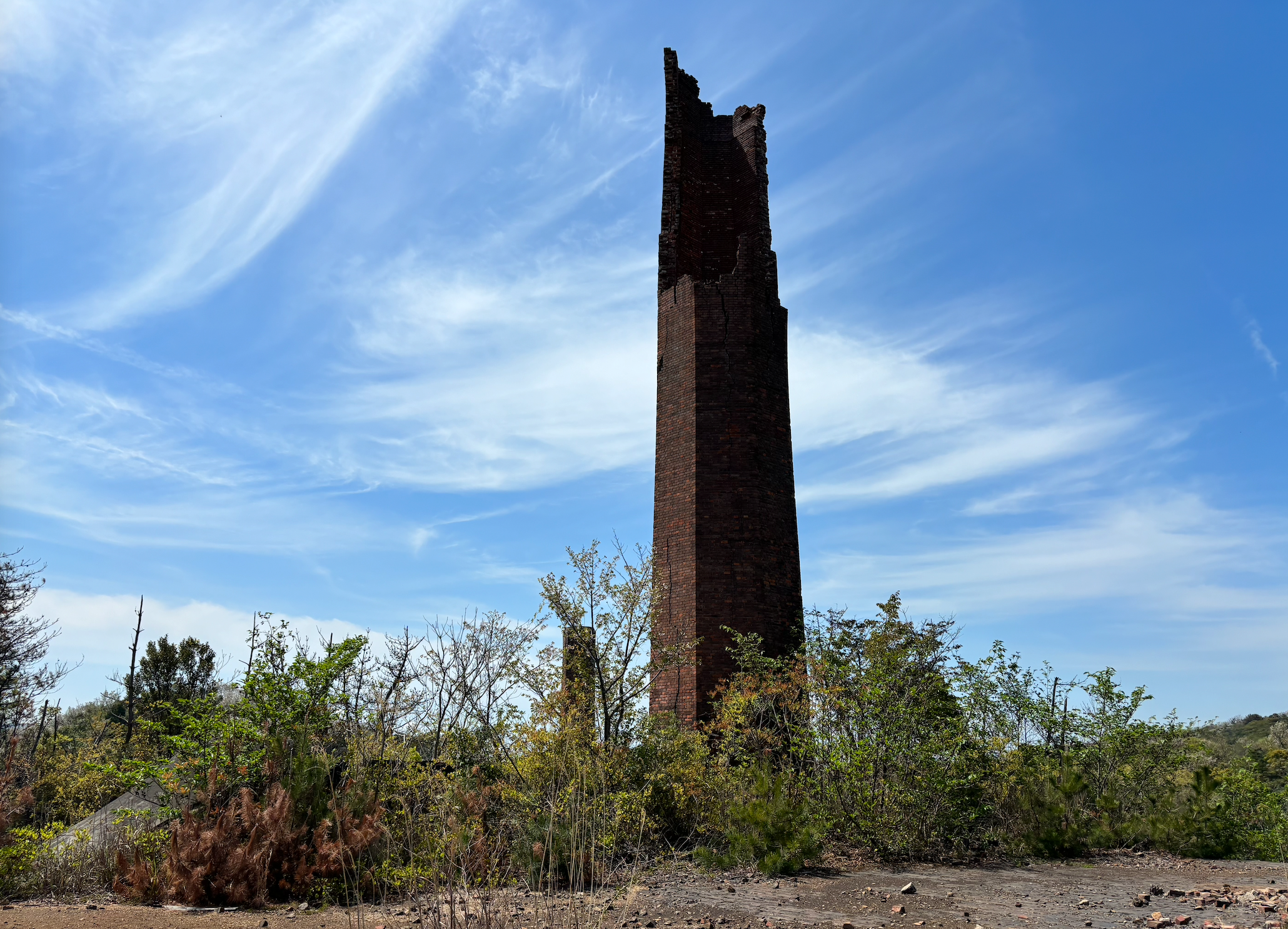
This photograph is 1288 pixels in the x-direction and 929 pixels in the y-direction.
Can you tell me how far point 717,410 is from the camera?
14914 mm

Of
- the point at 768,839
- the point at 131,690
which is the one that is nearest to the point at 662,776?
the point at 768,839

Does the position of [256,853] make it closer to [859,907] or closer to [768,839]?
[768,839]

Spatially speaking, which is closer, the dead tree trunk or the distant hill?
the dead tree trunk

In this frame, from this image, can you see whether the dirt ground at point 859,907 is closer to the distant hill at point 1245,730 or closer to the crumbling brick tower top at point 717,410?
the crumbling brick tower top at point 717,410

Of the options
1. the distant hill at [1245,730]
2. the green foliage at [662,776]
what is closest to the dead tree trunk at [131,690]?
the green foliage at [662,776]

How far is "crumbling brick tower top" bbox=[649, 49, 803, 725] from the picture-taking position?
1395 centimetres

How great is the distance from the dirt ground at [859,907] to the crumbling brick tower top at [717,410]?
4269mm

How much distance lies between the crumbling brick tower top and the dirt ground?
4.27m

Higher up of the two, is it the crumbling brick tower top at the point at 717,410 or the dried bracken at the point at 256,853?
the crumbling brick tower top at the point at 717,410

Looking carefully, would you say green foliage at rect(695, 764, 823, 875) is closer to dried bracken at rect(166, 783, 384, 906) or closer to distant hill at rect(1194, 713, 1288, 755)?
dried bracken at rect(166, 783, 384, 906)

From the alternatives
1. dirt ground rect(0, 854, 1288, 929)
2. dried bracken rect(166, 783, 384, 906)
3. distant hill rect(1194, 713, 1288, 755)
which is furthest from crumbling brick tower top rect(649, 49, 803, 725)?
distant hill rect(1194, 713, 1288, 755)

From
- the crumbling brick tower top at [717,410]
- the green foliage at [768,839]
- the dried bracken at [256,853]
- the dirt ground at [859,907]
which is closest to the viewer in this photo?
the dirt ground at [859,907]

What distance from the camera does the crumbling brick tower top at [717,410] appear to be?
45.8 ft

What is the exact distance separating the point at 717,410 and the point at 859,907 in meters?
8.84
